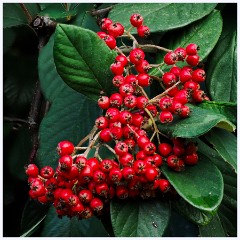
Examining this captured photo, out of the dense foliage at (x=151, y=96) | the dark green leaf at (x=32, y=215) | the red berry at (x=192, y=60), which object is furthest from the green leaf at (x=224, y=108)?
the dark green leaf at (x=32, y=215)

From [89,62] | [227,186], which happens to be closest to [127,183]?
[89,62]

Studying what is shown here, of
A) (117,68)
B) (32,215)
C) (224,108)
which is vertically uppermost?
(117,68)

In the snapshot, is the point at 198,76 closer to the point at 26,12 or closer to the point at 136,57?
the point at 136,57

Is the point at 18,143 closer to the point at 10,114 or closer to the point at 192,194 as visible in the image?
the point at 10,114

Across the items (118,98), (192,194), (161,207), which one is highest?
(118,98)

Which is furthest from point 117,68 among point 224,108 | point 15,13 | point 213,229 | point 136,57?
point 15,13
